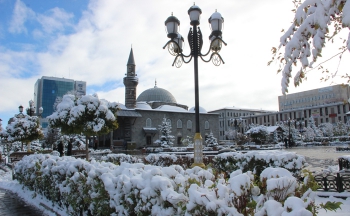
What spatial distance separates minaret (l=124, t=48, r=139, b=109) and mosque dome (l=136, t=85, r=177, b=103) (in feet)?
40.9

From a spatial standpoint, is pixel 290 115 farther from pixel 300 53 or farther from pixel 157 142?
pixel 300 53

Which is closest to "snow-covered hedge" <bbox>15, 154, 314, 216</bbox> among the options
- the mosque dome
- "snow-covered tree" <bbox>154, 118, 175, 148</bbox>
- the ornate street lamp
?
the ornate street lamp

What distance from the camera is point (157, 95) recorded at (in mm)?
→ 54094

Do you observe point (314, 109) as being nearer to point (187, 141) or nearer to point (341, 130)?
point (341, 130)

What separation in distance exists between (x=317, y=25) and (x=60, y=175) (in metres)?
5.66

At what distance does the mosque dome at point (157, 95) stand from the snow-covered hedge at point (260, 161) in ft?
144

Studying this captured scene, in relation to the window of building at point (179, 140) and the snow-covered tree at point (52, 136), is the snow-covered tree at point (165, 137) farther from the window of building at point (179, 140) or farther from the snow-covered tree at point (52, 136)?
the snow-covered tree at point (52, 136)

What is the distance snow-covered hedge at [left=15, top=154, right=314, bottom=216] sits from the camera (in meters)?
2.26

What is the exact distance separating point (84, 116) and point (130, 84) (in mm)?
27708

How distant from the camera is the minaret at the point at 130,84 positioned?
4106 centimetres

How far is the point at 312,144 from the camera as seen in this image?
45.7 meters

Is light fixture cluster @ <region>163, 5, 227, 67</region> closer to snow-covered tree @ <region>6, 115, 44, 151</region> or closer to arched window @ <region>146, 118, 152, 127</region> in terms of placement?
snow-covered tree @ <region>6, 115, 44, 151</region>

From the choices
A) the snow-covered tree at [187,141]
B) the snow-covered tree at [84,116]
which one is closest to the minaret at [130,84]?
the snow-covered tree at [187,141]

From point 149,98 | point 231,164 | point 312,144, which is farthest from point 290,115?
point 231,164
